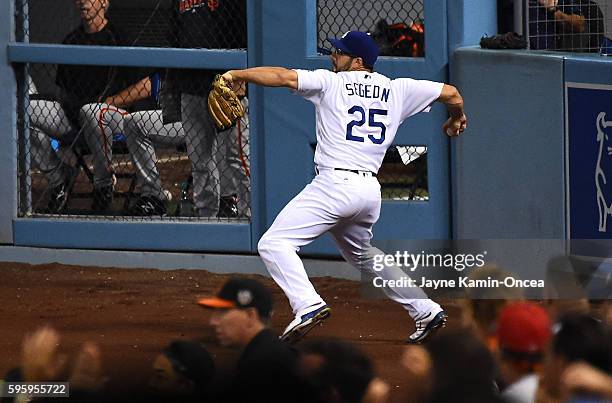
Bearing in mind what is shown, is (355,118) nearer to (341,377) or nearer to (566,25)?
(566,25)

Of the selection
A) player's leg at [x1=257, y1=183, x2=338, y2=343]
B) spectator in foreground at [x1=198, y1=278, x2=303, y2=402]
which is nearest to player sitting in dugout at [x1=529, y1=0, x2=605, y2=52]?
player's leg at [x1=257, y1=183, x2=338, y2=343]

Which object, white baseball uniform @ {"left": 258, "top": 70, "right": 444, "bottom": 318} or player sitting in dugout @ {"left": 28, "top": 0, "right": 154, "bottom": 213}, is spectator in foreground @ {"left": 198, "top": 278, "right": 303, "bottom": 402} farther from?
player sitting in dugout @ {"left": 28, "top": 0, "right": 154, "bottom": 213}

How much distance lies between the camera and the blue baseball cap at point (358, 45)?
8.22 metres

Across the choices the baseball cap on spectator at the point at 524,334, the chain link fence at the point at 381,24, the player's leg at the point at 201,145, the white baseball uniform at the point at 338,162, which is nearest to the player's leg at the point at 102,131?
the player's leg at the point at 201,145

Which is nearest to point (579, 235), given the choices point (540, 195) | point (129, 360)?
point (540, 195)

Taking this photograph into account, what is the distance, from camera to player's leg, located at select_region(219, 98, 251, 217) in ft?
35.3

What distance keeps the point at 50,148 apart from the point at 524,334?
24.8ft

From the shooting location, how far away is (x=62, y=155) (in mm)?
11242

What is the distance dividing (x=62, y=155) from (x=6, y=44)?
1.01 metres

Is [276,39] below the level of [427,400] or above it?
above

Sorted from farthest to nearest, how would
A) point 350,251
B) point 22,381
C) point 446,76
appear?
point 446,76
point 350,251
point 22,381

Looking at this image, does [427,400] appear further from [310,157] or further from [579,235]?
[310,157]

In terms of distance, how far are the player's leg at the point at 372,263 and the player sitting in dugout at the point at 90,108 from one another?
306cm

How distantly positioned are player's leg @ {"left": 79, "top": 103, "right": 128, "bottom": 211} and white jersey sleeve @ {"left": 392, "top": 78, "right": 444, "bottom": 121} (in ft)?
10.5
